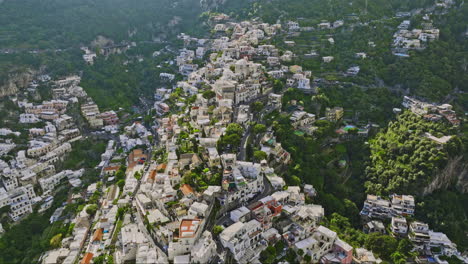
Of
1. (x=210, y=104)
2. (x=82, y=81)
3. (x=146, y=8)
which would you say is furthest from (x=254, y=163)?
(x=146, y=8)

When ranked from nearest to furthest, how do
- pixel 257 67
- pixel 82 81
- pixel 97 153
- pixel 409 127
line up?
1. pixel 409 127
2. pixel 97 153
3. pixel 257 67
4. pixel 82 81

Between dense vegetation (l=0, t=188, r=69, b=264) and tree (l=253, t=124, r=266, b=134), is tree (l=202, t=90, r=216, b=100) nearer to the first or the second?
tree (l=253, t=124, r=266, b=134)

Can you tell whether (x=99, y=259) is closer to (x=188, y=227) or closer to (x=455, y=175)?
(x=188, y=227)

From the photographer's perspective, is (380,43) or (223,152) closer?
(223,152)

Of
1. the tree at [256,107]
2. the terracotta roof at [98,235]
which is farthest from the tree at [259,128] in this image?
the terracotta roof at [98,235]

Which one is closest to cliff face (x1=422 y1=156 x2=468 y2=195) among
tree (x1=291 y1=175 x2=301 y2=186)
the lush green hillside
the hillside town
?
the hillside town

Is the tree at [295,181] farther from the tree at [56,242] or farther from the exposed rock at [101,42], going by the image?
the exposed rock at [101,42]

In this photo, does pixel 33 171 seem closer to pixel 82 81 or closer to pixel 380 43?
pixel 82 81
